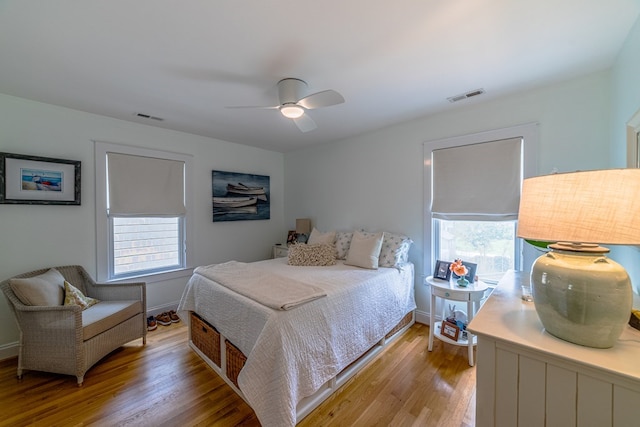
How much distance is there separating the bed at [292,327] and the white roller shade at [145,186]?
1.32 meters

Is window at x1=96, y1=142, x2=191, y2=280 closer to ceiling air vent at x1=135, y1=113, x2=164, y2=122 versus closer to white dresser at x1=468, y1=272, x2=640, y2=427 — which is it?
ceiling air vent at x1=135, y1=113, x2=164, y2=122

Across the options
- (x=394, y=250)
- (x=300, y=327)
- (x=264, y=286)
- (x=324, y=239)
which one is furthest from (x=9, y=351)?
(x=394, y=250)

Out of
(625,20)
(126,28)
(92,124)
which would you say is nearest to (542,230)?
(625,20)

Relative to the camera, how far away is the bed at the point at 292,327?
154 cm

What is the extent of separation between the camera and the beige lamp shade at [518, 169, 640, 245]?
0.85 m

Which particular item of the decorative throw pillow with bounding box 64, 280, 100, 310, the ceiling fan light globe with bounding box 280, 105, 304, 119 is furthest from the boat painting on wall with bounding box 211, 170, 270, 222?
the ceiling fan light globe with bounding box 280, 105, 304, 119

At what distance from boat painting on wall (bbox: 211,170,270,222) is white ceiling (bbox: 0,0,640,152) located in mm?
1451

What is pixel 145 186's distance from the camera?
10.5 feet

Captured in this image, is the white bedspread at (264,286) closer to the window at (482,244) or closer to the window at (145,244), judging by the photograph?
the window at (145,244)

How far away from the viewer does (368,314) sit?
2264 mm

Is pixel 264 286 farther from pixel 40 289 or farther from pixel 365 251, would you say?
pixel 40 289

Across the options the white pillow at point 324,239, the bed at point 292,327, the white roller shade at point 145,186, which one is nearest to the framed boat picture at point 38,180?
the white roller shade at point 145,186

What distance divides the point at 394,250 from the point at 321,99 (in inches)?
72.7

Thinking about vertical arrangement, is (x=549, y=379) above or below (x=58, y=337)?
above
